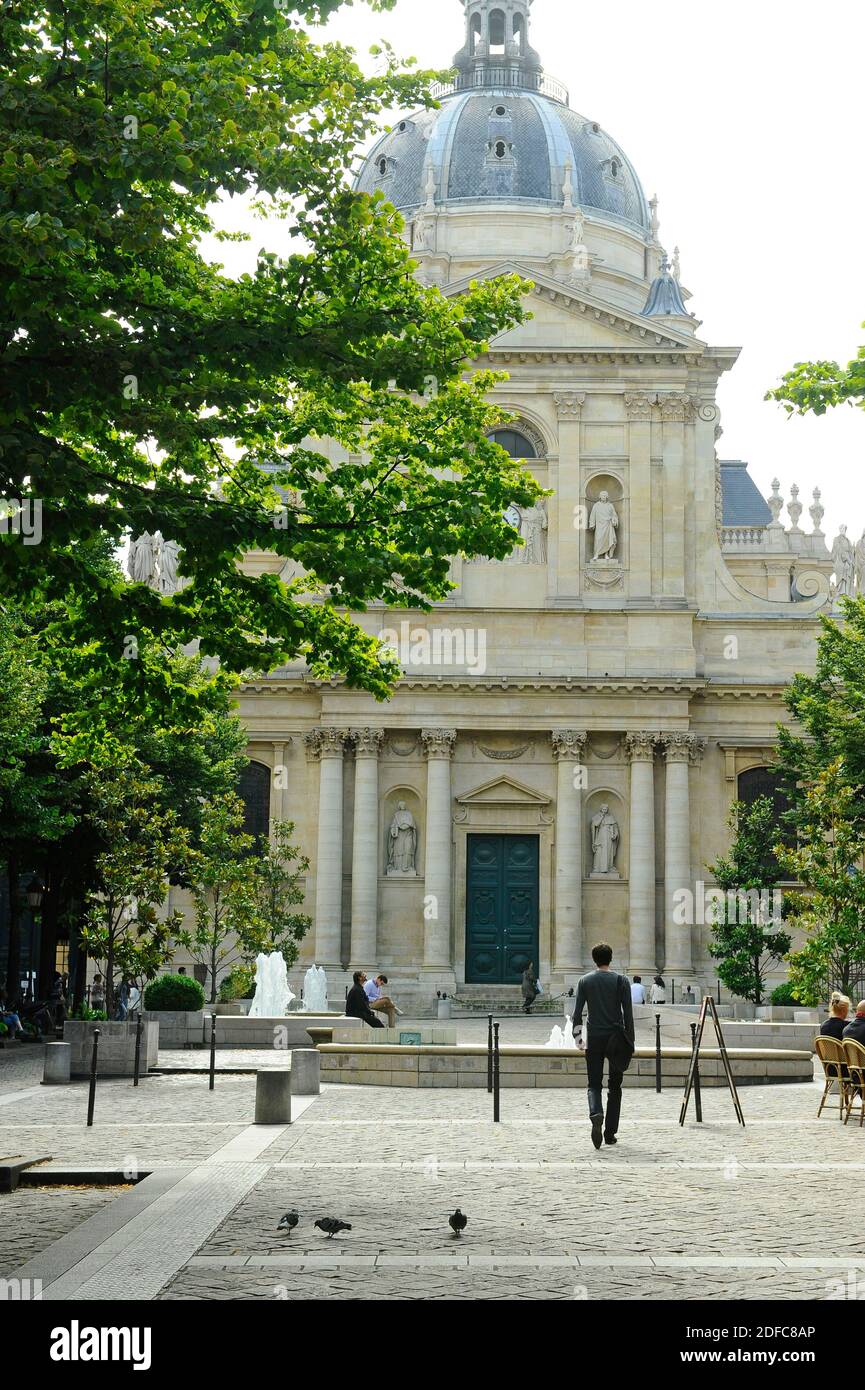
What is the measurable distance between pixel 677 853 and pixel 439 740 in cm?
801

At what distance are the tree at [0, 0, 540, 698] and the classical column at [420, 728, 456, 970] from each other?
106ft

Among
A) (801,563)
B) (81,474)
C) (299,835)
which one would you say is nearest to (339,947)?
(299,835)

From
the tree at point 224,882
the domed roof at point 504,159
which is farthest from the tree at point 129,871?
the domed roof at point 504,159

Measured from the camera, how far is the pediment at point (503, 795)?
170 feet

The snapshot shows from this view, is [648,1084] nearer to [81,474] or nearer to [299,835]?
[81,474]

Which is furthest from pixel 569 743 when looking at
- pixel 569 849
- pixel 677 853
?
pixel 677 853

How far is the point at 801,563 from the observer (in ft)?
211

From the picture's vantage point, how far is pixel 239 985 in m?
41.8

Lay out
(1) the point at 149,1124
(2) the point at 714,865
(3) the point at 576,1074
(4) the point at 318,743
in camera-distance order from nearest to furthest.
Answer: (1) the point at 149,1124
(3) the point at 576,1074
(2) the point at 714,865
(4) the point at 318,743

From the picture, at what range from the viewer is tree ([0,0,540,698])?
12430 mm

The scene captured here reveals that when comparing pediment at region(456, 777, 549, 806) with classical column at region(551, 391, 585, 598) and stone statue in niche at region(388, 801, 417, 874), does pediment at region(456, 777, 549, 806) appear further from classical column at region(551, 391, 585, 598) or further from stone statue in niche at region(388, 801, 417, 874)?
classical column at region(551, 391, 585, 598)

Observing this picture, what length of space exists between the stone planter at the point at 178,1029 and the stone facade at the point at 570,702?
1673cm

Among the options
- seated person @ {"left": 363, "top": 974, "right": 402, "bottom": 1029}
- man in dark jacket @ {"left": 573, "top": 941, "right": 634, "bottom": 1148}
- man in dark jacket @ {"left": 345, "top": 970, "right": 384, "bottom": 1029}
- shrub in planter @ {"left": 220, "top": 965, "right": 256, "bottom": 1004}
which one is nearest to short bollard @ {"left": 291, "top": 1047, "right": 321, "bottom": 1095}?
man in dark jacket @ {"left": 573, "top": 941, "right": 634, "bottom": 1148}

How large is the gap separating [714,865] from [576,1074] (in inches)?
964
